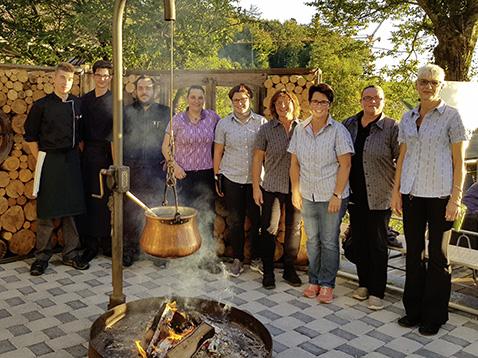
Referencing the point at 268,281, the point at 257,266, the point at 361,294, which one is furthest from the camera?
the point at 257,266

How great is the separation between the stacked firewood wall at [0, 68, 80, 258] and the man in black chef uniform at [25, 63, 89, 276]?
15.8 inches

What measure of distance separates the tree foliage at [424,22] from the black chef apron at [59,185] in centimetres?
856

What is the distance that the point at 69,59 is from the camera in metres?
12.0

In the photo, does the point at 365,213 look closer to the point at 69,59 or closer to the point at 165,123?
the point at 165,123

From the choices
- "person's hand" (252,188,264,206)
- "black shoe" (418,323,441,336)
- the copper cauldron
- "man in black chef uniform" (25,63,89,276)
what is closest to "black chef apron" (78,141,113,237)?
"man in black chef uniform" (25,63,89,276)

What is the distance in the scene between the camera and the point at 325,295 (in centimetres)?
464

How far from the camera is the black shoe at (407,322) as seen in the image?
4160 mm

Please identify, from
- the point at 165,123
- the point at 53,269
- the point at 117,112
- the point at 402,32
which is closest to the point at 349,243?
the point at 165,123

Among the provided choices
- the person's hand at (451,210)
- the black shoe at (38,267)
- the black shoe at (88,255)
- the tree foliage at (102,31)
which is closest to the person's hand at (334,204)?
the person's hand at (451,210)

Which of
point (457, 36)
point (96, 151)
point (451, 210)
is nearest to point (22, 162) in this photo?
point (96, 151)

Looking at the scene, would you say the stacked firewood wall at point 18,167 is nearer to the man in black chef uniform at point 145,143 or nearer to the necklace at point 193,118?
the man in black chef uniform at point 145,143

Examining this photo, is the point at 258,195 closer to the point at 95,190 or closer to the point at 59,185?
the point at 95,190

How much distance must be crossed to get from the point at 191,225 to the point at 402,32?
13926 mm

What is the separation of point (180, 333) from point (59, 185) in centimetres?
271
